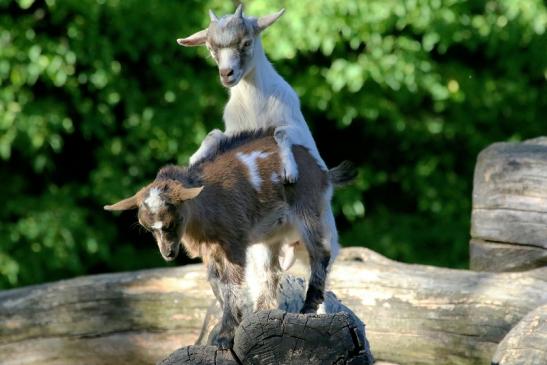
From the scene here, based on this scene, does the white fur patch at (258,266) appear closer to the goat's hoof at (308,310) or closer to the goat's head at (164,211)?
the goat's hoof at (308,310)

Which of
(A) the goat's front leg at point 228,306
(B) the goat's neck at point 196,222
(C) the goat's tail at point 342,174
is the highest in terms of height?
(B) the goat's neck at point 196,222

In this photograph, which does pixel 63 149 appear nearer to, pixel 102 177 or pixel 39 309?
pixel 102 177

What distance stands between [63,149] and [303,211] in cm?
503

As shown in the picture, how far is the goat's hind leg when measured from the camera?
17.9 ft

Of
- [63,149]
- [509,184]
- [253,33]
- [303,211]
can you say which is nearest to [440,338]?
[509,184]

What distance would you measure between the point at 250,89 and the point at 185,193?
1.12 meters

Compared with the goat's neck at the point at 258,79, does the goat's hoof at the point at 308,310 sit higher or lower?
lower

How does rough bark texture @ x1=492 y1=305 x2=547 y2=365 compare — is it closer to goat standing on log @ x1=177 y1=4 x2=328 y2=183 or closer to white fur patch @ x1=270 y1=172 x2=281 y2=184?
goat standing on log @ x1=177 y1=4 x2=328 y2=183

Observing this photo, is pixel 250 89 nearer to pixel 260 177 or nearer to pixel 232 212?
pixel 260 177

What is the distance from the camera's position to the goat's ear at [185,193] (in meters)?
4.88

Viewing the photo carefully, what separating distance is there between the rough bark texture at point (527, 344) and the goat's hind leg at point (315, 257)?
3.24 ft

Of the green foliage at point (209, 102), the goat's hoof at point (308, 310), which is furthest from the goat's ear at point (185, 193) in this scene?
the green foliage at point (209, 102)

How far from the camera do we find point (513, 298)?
6.61 metres

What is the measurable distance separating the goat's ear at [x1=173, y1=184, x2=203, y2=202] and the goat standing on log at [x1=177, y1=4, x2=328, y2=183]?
2.18 ft
